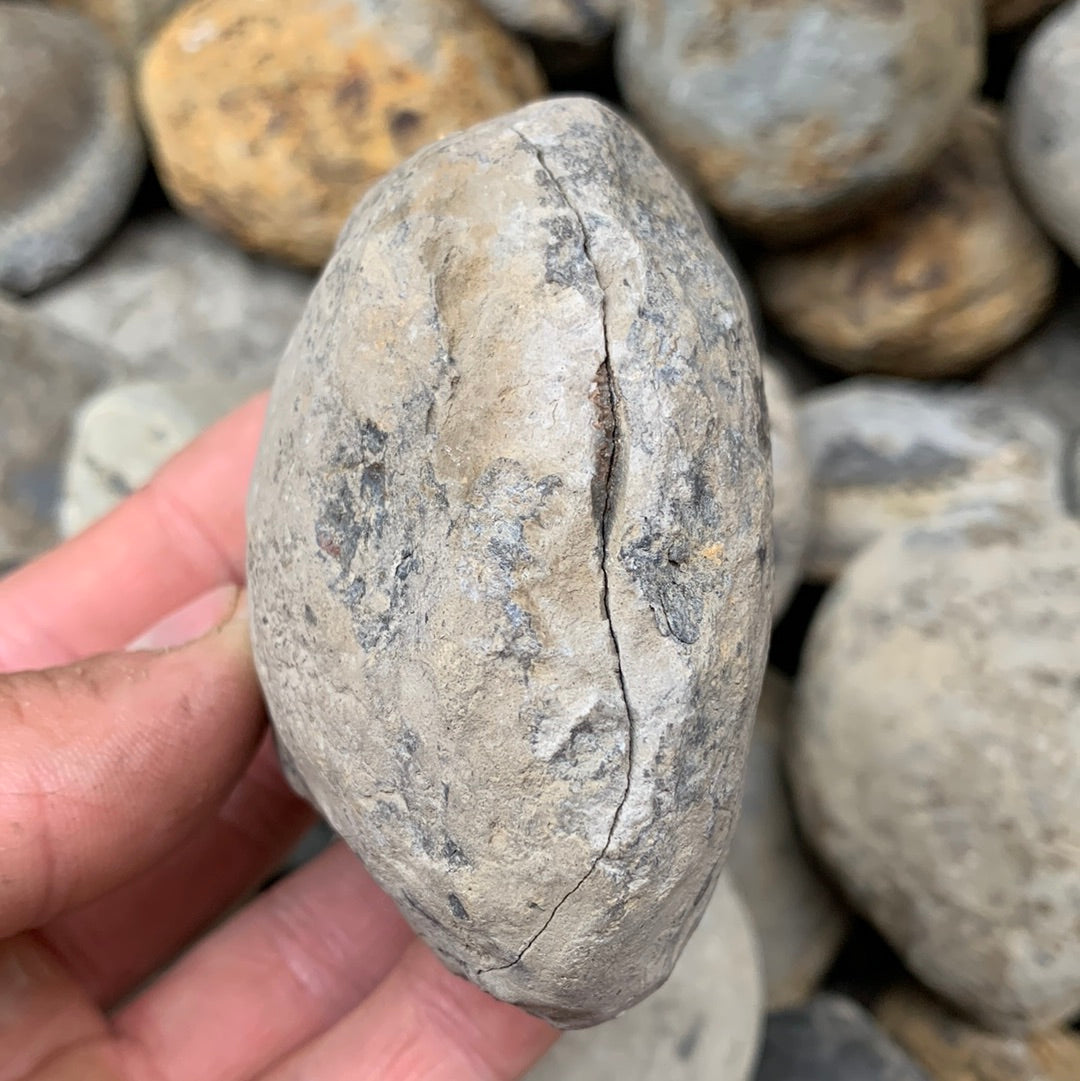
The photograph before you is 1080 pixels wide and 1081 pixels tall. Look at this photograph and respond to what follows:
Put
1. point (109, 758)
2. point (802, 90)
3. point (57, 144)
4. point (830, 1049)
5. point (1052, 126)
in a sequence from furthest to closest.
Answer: point (57, 144), point (1052, 126), point (802, 90), point (830, 1049), point (109, 758)

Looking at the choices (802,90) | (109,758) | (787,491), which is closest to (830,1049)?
(787,491)

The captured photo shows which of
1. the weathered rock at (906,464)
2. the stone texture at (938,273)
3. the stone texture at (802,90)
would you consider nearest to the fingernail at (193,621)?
the weathered rock at (906,464)

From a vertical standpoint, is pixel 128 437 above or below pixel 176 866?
above

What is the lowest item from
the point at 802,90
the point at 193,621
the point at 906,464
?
the point at 906,464

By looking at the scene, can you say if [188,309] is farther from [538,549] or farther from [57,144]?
[538,549]

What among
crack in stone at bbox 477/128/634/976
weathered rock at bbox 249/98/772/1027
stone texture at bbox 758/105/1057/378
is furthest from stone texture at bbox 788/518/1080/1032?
crack in stone at bbox 477/128/634/976

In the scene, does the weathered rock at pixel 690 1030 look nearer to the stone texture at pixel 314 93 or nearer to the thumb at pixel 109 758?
the thumb at pixel 109 758

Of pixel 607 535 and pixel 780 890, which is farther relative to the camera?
pixel 780 890
